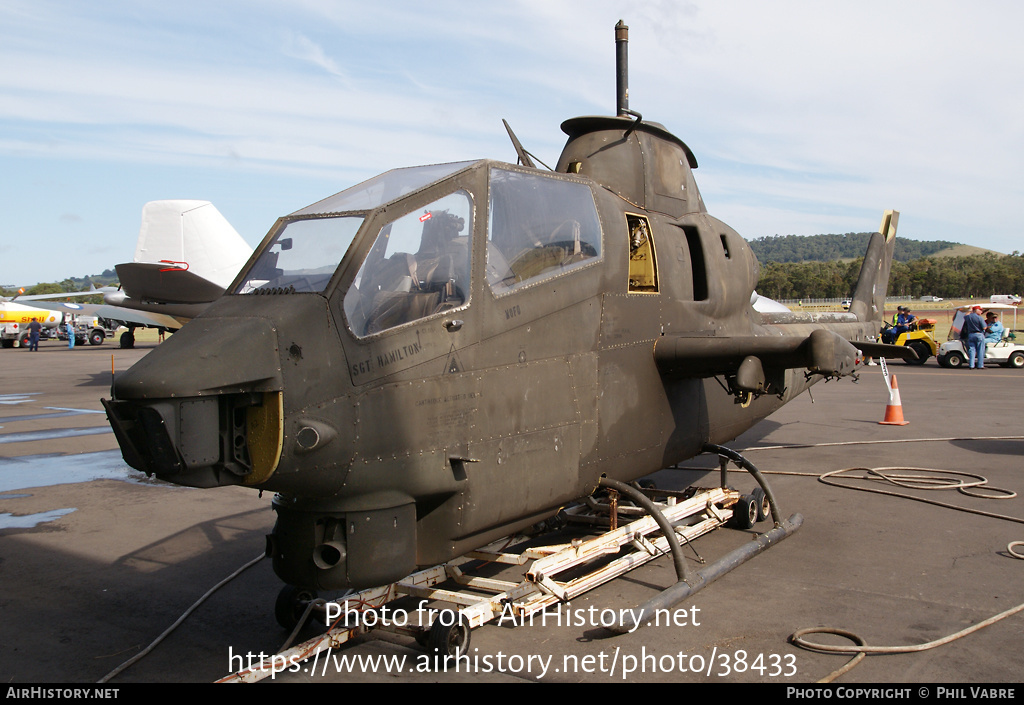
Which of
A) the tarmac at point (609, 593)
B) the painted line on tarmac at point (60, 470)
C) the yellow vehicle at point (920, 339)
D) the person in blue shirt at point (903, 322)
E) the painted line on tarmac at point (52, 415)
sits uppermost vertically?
the person in blue shirt at point (903, 322)

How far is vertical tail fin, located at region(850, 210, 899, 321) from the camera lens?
12.8m

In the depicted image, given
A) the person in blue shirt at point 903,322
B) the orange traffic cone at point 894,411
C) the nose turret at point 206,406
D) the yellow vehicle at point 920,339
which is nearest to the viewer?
the nose turret at point 206,406

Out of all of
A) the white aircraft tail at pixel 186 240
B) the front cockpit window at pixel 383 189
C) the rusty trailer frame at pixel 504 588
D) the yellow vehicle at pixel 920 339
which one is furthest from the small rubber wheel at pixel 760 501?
the white aircraft tail at pixel 186 240

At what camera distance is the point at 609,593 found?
578 centimetres

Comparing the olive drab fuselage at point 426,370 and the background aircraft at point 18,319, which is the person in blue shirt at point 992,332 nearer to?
the olive drab fuselage at point 426,370

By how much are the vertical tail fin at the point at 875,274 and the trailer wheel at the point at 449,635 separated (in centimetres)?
1021

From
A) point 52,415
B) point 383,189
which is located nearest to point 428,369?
point 383,189

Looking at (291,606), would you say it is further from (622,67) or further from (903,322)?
(903,322)

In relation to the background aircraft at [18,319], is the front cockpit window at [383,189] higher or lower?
higher

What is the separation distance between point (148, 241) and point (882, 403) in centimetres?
2463

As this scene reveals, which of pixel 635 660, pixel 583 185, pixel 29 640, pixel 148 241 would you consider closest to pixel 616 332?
pixel 583 185

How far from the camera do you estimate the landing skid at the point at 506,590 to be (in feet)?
14.7

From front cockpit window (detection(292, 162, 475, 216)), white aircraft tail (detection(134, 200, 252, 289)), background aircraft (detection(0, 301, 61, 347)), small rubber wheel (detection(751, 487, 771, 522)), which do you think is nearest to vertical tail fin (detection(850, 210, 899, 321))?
small rubber wheel (detection(751, 487, 771, 522))
